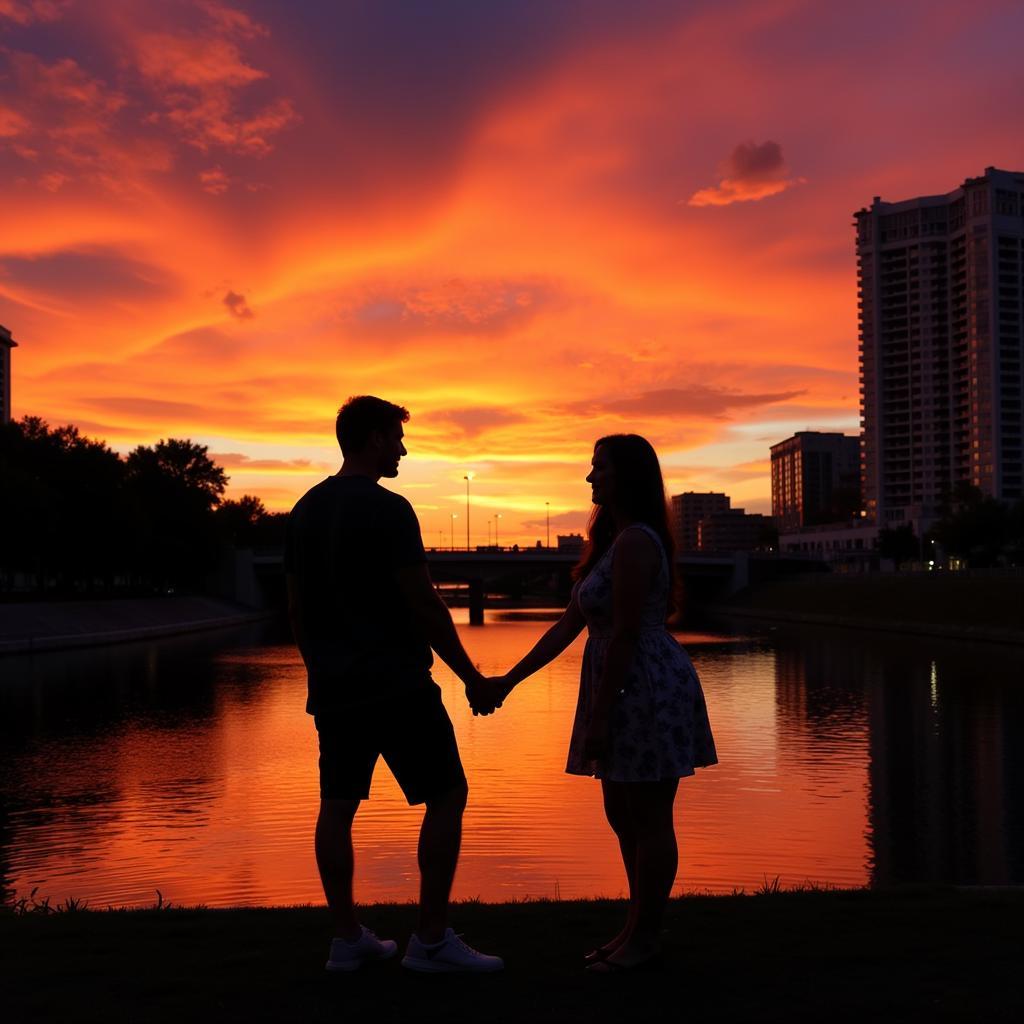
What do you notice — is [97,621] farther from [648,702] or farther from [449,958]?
[648,702]

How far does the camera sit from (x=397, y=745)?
17.7 ft

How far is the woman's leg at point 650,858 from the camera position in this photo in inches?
214

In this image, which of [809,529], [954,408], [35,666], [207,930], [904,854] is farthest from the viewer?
[809,529]

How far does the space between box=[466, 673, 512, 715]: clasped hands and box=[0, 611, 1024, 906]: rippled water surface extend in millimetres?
5891

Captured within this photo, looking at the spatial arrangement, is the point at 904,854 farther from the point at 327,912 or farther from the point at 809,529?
the point at 809,529

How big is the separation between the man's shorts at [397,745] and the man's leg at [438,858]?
0.24ft

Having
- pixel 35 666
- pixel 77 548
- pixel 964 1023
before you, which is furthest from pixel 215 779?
pixel 77 548

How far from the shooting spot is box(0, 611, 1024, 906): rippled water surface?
12.6m

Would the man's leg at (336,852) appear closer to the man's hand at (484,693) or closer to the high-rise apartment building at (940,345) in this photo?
the man's hand at (484,693)

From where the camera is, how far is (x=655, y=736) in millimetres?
5484

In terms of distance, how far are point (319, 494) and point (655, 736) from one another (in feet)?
6.23

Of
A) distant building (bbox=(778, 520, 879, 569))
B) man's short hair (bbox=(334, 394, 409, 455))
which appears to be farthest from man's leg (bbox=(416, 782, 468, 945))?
distant building (bbox=(778, 520, 879, 569))

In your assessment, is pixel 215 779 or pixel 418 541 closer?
pixel 418 541

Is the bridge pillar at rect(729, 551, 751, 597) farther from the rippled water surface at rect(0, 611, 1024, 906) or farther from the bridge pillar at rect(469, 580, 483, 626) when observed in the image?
the rippled water surface at rect(0, 611, 1024, 906)
